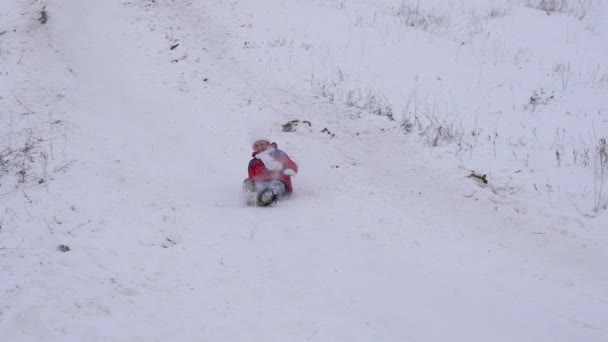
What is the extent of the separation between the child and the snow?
0.23m

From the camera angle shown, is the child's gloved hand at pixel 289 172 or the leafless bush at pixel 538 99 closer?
the child's gloved hand at pixel 289 172

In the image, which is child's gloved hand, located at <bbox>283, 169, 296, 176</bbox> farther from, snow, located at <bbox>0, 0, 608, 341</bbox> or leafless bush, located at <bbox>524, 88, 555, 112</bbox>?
leafless bush, located at <bbox>524, 88, 555, 112</bbox>

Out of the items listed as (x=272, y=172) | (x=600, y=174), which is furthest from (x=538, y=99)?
(x=272, y=172)

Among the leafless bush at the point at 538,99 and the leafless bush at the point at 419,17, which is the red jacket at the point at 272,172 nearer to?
the leafless bush at the point at 538,99

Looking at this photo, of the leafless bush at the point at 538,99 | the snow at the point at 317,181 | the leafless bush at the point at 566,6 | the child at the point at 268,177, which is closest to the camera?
the snow at the point at 317,181

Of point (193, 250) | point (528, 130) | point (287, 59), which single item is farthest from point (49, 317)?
point (287, 59)

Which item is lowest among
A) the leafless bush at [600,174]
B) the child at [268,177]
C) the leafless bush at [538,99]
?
the child at [268,177]

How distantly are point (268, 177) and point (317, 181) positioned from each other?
0.83 meters

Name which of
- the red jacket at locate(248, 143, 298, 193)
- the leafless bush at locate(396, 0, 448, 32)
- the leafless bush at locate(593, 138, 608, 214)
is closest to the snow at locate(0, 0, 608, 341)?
the leafless bush at locate(593, 138, 608, 214)

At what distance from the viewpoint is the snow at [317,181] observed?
3879mm

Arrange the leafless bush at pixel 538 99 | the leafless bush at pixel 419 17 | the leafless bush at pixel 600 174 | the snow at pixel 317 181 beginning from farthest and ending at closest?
the leafless bush at pixel 419 17 → the leafless bush at pixel 538 99 → the leafless bush at pixel 600 174 → the snow at pixel 317 181

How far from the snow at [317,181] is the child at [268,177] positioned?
0.74 ft

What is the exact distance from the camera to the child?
6141 millimetres

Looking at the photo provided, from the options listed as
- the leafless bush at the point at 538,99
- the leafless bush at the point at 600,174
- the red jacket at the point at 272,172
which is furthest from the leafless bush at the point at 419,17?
the red jacket at the point at 272,172
